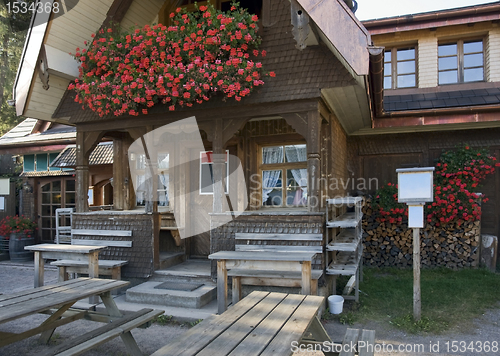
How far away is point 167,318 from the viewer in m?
4.89

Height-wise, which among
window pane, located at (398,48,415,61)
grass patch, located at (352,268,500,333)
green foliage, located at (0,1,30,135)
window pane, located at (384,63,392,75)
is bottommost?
grass patch, located at (352,268,500,333)

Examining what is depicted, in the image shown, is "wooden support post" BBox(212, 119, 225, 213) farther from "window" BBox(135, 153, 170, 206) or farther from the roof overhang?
"window" BBox(135, 153, 170, 206)

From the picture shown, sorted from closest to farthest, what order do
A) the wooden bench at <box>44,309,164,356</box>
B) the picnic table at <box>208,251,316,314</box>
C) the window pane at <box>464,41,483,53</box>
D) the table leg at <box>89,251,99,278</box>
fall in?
1. the wooden bench at <box>44,309,164,356</box>
2. the picnic table at <box>208,251,316,314</box>
3. the table leg at <box>89,251,99,278</box>
4. the window pane at <box>464,41,483,53</box>

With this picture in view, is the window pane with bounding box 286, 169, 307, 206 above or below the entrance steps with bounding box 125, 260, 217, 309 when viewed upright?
above

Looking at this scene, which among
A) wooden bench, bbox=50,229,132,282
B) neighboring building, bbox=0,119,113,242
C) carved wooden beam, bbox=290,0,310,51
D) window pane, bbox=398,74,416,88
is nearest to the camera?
carved wooden beam, bbox=290,0,310,51

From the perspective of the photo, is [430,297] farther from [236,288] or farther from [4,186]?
[4,186]

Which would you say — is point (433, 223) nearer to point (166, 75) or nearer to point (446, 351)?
point (446, 351)

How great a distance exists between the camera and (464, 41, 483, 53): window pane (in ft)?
28.2

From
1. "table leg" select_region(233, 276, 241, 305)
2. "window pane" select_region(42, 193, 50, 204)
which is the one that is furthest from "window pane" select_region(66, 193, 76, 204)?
"table leg" select_region(233, 276, 241, 305)

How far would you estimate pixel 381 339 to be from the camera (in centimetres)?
431

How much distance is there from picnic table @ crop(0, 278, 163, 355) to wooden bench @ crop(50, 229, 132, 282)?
1.36 metres

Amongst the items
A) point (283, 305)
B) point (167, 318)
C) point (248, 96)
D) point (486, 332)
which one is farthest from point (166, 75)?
point (486, 332)

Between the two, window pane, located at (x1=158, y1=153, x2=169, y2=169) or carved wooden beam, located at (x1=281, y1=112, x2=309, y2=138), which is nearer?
carved wooden beam, located at (x1=281, y1=112, x2=309, y2=138)

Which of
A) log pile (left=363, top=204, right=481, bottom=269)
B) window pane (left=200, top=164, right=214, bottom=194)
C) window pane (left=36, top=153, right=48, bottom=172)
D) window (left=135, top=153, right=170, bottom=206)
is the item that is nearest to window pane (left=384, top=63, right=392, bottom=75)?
log pile (left=363, top=204, right=481, bottom=269)
